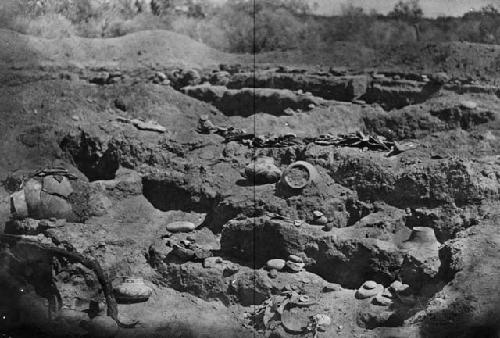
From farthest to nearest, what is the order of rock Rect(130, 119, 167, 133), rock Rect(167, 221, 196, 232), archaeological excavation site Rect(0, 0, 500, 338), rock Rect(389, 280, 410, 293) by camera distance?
rock Rect(130, 119, 167, 133) < rock Rect(167, 221, 196, 232) < rock Rect(389, 280, 410, 293) < archaeological excavation site Rect(0, 0, 500, 338)

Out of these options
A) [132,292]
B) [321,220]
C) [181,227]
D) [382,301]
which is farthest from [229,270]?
[382,301]

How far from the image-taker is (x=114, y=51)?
456 inches

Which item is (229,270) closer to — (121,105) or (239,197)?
(239,197)

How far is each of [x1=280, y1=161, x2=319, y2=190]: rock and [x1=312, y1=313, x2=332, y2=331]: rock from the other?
1.77 metres

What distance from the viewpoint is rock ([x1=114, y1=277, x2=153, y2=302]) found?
771cm

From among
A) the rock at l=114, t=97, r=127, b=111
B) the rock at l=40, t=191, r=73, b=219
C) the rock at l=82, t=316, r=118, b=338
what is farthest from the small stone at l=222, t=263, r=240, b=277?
the rock at l=114, t=97, r=127, b=111

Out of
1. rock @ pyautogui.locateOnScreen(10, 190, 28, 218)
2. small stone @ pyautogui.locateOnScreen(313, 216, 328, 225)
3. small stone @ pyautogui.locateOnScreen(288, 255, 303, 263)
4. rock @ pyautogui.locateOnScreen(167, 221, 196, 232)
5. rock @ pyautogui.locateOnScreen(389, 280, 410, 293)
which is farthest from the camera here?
rock @ pyautogui.locateOnScreen(167, 221, 196, 232)

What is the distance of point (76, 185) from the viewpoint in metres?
8.76

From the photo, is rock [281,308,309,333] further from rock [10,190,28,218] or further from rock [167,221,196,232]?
rock [10,190,28,218]

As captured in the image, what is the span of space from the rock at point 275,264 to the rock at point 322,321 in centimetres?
78

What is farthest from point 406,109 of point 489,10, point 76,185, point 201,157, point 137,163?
point 76,185

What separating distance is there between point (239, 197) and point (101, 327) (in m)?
2.17

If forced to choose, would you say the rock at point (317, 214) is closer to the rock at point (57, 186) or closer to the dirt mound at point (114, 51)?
the rock at point (57, 186)

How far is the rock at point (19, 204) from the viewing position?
8.26m
